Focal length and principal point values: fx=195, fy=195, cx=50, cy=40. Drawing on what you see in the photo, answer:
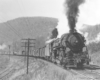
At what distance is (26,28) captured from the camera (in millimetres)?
155000

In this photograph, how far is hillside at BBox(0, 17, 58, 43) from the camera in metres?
141

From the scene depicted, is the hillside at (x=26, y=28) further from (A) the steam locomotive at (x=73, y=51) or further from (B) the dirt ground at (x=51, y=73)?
(A) the steam locomotive at (x=73, y=51)

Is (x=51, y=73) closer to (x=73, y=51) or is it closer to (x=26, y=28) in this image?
(x=73, y=51)

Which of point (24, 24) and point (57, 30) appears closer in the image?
point (57, 30)

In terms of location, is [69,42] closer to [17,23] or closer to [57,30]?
[57,30]

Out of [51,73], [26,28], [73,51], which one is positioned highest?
[26,28]

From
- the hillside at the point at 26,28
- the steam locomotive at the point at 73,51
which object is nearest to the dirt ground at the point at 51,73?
the steam locomotive at the point at 73,51

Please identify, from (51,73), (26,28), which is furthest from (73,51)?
(26,28)

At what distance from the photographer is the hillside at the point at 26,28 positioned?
463 feet

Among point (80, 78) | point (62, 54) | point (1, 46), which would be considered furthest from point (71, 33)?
point (1, 46)

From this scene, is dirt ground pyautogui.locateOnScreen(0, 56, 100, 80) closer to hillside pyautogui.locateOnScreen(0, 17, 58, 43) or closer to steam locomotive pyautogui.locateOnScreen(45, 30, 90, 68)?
steam locomotive pyautogui.locateOnScreen(45, 30, 90, 68)

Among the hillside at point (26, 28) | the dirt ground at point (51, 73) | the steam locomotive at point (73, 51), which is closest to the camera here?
the dirt ground at point (51, 73)

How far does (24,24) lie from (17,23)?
238 inches

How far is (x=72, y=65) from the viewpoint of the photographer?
1888cm
